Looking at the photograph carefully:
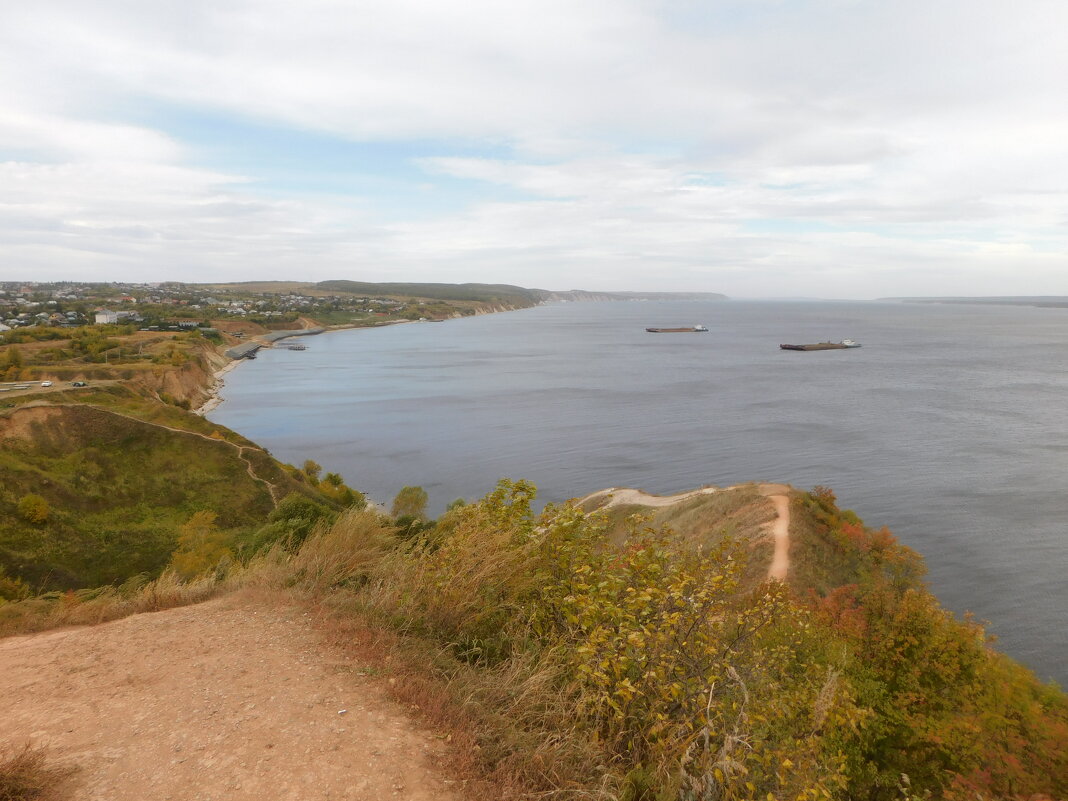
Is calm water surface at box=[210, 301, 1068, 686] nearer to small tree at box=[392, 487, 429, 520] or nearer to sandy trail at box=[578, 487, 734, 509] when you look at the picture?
small tree at box=[392, 487, 429, 520]

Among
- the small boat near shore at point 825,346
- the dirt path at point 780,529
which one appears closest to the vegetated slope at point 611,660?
the dirt path at point 780,529

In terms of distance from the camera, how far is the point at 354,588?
26.2 ft

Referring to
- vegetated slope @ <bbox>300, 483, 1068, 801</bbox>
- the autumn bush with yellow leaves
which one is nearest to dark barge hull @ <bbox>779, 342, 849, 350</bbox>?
vegetated slope @ <bbox>300, 483, 1068, 801</bbox>

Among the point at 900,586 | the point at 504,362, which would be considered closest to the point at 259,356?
the point at 504,362

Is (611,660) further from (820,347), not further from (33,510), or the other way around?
(820,347)

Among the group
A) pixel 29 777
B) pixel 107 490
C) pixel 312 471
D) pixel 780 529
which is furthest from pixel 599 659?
pixel 312 471

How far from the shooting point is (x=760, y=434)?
53.9 meters

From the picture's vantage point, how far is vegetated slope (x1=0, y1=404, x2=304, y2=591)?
26.1 m

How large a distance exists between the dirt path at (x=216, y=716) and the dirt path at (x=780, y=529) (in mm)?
18309

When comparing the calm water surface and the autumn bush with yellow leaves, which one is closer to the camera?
the autumn bush with yellow leaves

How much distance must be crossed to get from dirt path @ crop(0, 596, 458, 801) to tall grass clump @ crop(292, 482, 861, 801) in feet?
2.50

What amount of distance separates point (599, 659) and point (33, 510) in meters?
32.7

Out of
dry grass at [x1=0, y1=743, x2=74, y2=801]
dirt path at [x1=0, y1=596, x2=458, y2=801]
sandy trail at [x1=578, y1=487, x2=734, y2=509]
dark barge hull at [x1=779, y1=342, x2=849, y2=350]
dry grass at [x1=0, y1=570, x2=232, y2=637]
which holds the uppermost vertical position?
dark barge hull at [x1=779, y1=342, x2=849, y2=350]

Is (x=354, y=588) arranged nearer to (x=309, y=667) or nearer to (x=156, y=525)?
(x=309, y=667)
